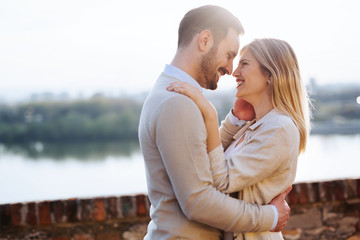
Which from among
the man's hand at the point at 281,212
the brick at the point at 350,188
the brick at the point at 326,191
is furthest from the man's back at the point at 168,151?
the brick at the point at 350,188

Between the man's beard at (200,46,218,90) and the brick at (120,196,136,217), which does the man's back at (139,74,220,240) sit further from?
the brick at (120,196,136,217)

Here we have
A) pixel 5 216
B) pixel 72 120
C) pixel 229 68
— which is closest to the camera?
pixel 229 68

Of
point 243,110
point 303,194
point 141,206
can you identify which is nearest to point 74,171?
point 141,206

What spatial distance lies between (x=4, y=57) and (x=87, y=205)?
28215 mm

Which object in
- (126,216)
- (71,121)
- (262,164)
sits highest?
(262,164)

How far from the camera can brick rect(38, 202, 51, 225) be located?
206cm

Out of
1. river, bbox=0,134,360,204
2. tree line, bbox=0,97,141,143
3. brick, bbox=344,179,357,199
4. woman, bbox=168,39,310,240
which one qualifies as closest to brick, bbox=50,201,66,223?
woman, bbox=168,39,310,240

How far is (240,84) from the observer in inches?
65.7

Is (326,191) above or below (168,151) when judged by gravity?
below

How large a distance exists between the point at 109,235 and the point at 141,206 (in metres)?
0.24

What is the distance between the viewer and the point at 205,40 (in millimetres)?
1439

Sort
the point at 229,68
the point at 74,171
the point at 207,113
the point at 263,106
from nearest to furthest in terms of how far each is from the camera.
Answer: the point at 207,113, the point at 229,68, the point at 263,106, the point at 74,171

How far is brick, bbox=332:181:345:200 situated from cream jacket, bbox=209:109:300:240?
946 millimetres

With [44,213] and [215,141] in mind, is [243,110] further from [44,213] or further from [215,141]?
[44,213]
